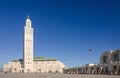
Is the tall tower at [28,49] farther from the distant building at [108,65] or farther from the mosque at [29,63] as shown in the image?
the distant building at [108,65]

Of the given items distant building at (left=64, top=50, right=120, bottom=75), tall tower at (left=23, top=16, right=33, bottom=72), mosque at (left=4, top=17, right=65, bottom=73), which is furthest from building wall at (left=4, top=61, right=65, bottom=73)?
distant building at (left=64, top=50, right=120, bottom=75)

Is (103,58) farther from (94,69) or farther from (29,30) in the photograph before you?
(29,30)

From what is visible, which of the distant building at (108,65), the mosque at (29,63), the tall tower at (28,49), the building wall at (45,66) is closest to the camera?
the distant building at (108,65)

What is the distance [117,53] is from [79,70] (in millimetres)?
32257

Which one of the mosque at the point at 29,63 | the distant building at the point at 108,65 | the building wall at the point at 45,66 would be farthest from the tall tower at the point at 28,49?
the distant building at the point at 108,65

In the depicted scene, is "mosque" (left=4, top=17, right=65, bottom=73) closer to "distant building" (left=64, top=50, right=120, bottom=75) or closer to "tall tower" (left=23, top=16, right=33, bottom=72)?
"tall tower" (left=23, top=16, right=33, bottom=72)

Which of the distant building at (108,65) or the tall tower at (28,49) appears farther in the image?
the tall tower at (28,49)

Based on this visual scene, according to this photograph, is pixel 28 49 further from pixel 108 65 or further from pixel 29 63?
pixel 108 65

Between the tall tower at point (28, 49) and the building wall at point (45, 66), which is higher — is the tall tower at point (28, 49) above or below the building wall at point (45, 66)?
above

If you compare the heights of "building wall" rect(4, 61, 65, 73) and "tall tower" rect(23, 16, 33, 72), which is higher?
"tall tower" rect(23, 16, 33, 72)

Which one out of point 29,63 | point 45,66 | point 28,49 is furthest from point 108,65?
point 45,66

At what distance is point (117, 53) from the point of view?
87.2 meters

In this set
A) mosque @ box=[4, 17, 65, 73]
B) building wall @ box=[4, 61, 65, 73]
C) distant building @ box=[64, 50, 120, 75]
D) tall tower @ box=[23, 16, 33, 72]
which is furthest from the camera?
building wall @ box=[4, 61, 65, 73]

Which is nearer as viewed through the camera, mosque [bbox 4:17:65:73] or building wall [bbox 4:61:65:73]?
mosque [bbox 4:17:65:73]
